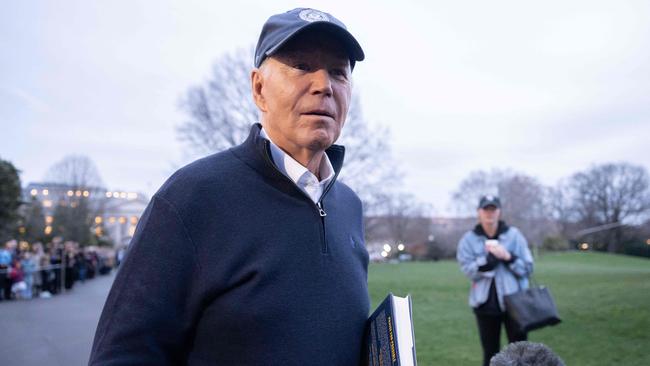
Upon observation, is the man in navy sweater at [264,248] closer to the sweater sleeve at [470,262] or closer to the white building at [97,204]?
the sweater sleeve at [470,262]

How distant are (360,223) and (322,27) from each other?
843 mm

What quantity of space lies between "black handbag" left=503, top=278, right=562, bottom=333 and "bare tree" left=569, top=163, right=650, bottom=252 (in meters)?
76.9

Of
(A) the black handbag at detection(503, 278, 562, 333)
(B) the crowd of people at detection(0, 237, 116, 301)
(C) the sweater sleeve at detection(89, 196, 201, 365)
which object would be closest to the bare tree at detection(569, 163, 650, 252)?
(B) the crowd of people at detection(0, 237, 116, 301)

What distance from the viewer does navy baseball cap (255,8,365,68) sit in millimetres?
1600

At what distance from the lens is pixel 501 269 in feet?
18.4

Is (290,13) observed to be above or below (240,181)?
above

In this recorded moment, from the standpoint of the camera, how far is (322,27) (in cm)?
163

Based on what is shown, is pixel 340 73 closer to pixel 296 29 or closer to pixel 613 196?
pixel 296 29

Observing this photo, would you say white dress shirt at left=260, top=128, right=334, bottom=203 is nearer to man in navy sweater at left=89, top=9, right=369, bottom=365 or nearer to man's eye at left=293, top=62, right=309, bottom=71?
man in navy sweater at left=89, top=9, right=369, bottom=365

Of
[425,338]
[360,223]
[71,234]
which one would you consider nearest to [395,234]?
[71,234]

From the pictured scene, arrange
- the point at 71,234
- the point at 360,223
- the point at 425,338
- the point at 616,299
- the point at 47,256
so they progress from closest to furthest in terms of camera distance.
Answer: the point at 360,223 < the point at 425,338 < the point at 616,299 < the point at 47,256 < the point at 71,234

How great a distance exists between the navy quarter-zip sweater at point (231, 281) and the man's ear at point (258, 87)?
19 centimetres

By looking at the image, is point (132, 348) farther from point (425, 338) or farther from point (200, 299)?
point (425, 338)

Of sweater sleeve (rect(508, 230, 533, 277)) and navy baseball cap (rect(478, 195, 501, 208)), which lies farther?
navy baseball cap (rect(478, 195, 501, 208))
